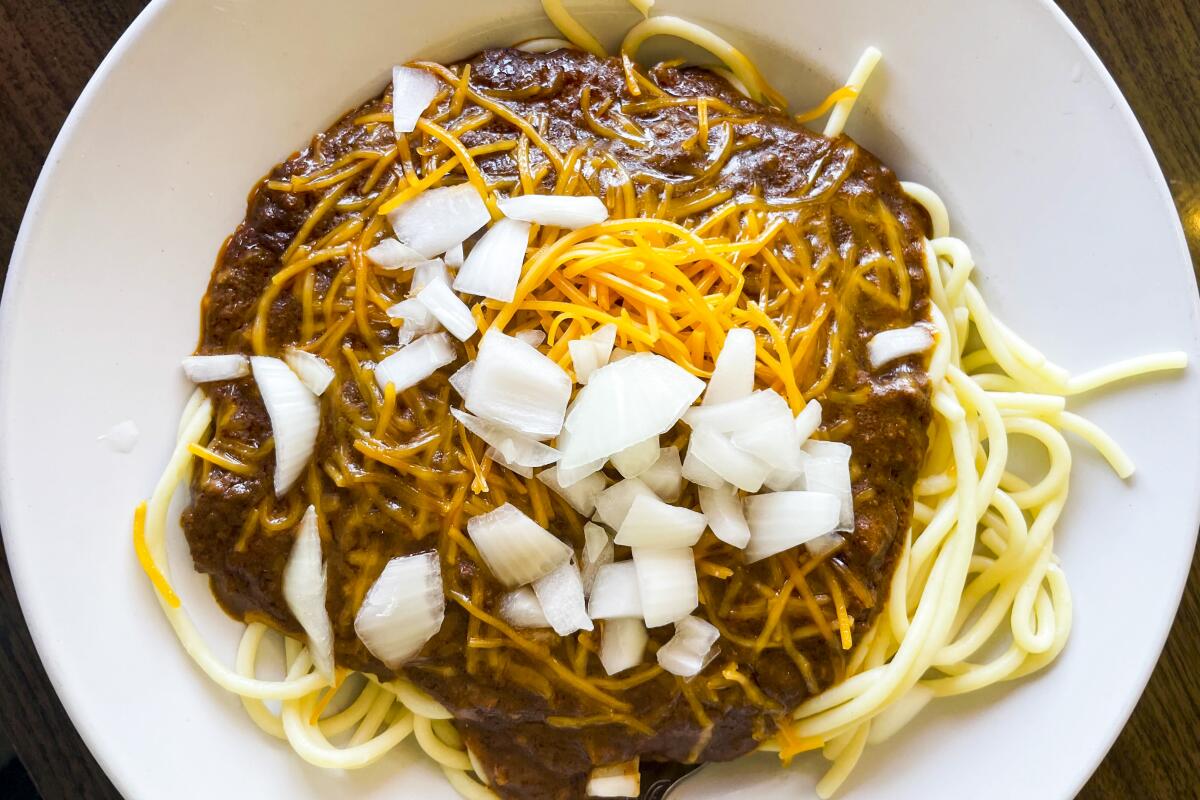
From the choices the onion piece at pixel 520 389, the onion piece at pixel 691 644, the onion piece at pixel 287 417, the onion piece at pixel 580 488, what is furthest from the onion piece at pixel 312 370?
the onion piece at pixel 691 644

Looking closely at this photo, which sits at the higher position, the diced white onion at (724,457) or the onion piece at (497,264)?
the onion piece at (497,264)

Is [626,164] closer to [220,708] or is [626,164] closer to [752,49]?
[752,49]

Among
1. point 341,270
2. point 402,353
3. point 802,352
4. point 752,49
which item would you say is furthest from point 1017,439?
point 341,270

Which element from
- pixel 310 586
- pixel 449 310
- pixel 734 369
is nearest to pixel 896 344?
pixel 734 369

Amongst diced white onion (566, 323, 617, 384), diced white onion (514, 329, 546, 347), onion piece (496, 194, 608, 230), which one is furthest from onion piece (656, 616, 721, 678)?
onion piece (496, 194, 608, 230)

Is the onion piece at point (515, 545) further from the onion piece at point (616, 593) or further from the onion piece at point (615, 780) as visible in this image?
the onion piece at point (615, 780)

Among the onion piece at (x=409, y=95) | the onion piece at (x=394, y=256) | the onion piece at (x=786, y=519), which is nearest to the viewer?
the onion piece at (x=786, y=519)

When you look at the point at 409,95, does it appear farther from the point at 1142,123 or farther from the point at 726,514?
the point at 1142,123
